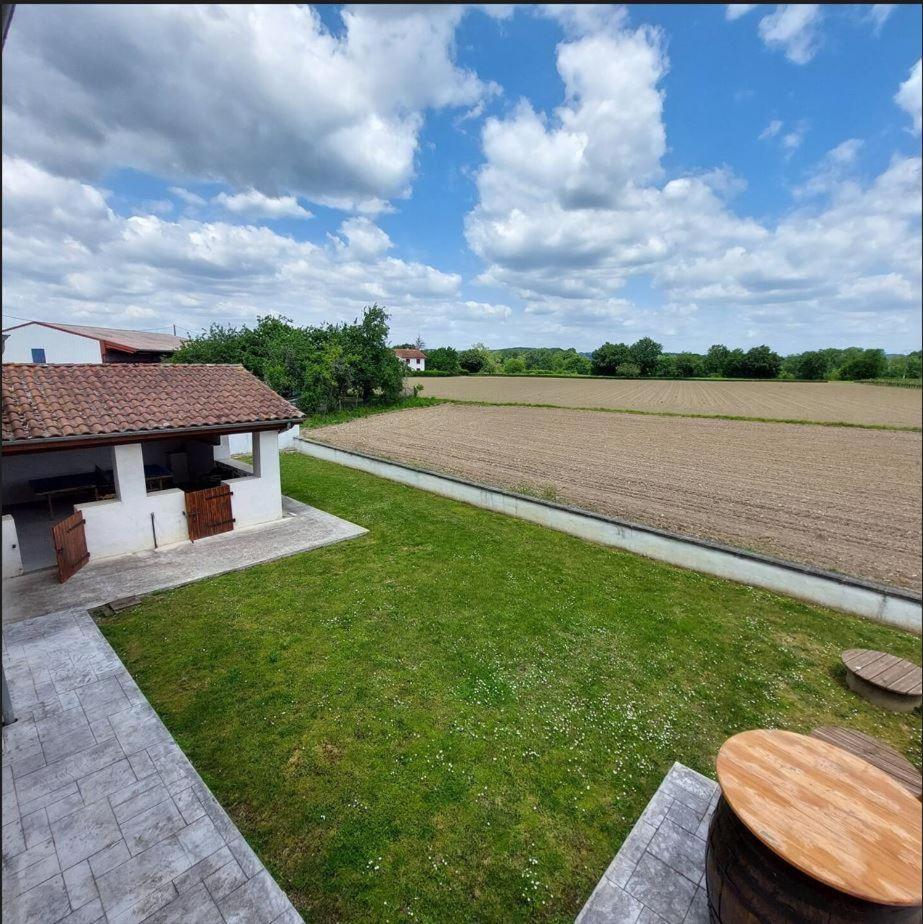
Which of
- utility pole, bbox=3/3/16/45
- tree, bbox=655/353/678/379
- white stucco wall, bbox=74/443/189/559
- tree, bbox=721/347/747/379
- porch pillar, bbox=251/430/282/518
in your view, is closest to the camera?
utility pole, bbox=3/3/16/45

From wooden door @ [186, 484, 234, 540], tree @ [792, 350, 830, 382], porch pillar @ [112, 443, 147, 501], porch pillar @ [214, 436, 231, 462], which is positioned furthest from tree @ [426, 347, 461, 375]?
tree @ [792, 350, 830, 382]

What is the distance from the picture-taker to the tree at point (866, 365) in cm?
189

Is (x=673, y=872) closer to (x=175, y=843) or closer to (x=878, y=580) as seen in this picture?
(x=175, y=843)

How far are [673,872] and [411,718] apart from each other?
245 centimetres

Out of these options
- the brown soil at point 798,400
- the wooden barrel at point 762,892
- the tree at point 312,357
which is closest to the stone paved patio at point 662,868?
the wooden barrel at point 762,892

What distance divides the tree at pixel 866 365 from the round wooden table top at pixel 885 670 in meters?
4.50

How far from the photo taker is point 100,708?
492 cm

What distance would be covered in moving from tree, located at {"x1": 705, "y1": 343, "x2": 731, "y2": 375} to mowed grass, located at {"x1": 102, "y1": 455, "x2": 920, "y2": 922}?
3.44 metres

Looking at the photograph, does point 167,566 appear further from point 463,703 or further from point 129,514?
point 463,703

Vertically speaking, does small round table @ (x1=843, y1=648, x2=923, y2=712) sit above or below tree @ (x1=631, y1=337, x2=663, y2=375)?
below

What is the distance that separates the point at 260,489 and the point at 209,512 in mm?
1062

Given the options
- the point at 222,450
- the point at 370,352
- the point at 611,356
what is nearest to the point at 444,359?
the point at 370,352

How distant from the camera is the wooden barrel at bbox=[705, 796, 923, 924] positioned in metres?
2.28

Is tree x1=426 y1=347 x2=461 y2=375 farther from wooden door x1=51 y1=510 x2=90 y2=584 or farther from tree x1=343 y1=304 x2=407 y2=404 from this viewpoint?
wooden door x1=51 y1=510 x2=90 y2=584
